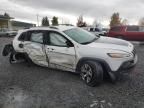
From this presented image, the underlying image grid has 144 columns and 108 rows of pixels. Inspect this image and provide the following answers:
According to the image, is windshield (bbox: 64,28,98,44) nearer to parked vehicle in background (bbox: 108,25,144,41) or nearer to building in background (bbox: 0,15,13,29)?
parked vehicle in background (bbox: 108,25,144,41)

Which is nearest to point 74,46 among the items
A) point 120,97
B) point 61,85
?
point 61,85

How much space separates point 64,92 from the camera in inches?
153

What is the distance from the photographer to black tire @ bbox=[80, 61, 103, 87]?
3.97 m

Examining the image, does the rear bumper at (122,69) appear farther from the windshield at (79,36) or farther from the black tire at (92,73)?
the windshield at (79,36)

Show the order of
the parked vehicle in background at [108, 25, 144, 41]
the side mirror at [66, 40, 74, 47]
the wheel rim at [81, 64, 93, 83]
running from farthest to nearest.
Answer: the parked vehicle in background at [108, 25, 144, 41], the side mirror at [66, 40, 74, 47], the wheel rim at [81, 64, 93, 83]

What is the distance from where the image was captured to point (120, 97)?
353cm

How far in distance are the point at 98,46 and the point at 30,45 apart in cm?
249

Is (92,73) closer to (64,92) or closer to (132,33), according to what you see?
(64,92)

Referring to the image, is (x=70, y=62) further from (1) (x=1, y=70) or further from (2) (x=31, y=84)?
(1) (x=1, y=70)

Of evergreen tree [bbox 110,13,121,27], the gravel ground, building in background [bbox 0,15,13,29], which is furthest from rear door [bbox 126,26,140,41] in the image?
evergreen tree [bbox 110,13,121,27]

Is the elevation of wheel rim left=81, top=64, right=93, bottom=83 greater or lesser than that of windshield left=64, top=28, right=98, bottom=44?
lesser

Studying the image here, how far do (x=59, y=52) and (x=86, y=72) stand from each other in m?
1.04

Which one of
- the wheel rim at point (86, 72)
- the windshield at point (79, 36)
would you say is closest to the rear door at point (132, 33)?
the windshield at point (79, 36)

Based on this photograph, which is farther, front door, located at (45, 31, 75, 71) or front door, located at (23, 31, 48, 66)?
front door, located at (23, 31, 48, 66)
